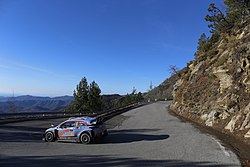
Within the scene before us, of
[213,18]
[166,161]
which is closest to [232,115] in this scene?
[166,161]

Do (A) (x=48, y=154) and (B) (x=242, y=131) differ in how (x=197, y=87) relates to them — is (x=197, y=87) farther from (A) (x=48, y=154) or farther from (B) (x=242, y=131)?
(A) (x=48, y=154)

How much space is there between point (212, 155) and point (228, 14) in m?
27.4

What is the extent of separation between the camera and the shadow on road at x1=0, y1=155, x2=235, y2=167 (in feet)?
25.7

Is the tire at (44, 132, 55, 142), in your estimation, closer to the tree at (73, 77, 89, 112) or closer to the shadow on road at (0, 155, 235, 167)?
the shadow on road at (0, 155, 235, 167)

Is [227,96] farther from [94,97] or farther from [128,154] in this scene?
[94,97]

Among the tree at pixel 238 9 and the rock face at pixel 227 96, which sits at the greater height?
the tree at pixel 238 9

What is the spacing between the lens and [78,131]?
1253 centimetres

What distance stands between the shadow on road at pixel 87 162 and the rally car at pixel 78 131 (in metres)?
3.16

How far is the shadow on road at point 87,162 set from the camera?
7.83 meters

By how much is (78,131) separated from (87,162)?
4423 millimetres

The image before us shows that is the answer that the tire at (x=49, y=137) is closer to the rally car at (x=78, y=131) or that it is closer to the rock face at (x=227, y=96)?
the rally car at (x=78, y=131)

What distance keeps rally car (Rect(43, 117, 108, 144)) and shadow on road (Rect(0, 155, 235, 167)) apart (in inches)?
125

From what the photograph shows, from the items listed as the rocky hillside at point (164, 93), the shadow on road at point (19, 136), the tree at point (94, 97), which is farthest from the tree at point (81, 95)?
the shadow on road at point (19, 136)

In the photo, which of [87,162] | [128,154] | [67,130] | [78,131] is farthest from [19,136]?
[128,154]
